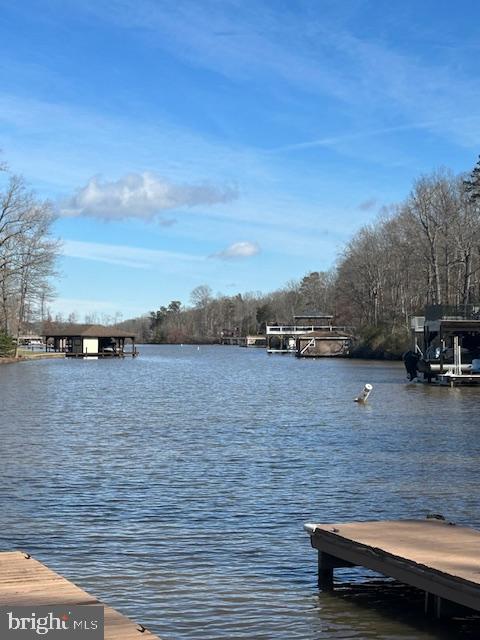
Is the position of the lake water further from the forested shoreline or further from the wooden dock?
the forested shoreline

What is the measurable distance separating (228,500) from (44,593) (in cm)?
804

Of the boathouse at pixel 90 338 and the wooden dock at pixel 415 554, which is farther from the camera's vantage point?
the boathouse at pixel 90 338

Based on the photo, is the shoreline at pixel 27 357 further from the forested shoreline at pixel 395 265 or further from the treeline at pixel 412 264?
the treeline at pixel 412 264

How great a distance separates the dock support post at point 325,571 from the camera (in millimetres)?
10906

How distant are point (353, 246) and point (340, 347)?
1313 centimetres

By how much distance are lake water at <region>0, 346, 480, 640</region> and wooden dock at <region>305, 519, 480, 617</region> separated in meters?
0.51

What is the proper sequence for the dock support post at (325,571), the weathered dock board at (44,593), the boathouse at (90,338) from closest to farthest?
the weathered dock board at (44,593), the dock support post at (325,571), the boathouse at (90,338)

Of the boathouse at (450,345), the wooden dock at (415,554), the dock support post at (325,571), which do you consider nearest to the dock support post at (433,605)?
the wooden dock at (415,554)

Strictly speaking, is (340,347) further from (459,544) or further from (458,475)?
(459,544)

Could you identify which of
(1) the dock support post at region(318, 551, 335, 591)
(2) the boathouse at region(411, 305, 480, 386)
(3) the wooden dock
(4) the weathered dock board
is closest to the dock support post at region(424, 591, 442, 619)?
(3) the wooden dock

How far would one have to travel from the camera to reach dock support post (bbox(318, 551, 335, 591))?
35.8ft

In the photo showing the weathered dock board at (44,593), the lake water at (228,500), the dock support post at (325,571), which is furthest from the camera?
the dock support post at (325,571)

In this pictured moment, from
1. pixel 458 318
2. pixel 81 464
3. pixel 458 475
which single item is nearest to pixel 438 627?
pixel 458 475

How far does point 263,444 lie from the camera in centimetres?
2428
